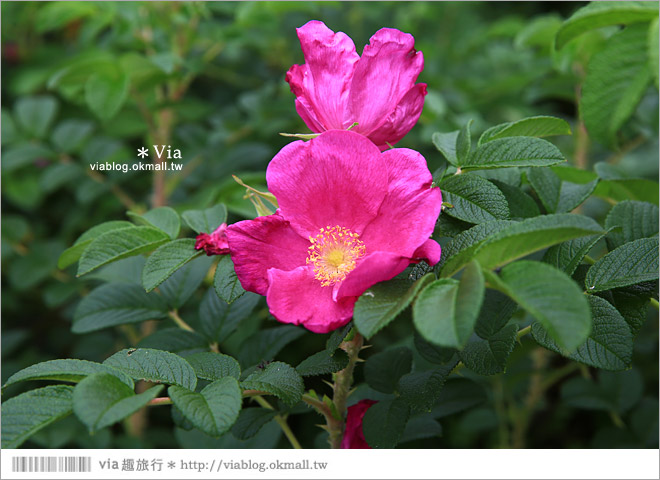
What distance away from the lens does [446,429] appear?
1.63 meters

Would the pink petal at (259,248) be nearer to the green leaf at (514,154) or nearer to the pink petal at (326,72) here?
the pink petal at (326,72)

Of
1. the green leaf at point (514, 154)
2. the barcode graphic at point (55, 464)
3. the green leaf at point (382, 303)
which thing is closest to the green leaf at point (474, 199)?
the green leaf at point (514, 154)

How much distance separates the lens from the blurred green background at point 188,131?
4.52 feet

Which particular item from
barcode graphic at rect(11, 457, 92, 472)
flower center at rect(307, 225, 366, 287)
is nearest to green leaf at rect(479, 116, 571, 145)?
flower center at rect(307, 225, 366, 287)

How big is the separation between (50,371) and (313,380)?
0.33 m

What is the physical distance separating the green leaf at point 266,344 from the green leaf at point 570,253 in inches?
16.4

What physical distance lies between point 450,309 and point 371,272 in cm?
11

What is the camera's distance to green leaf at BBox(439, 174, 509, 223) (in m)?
0.73

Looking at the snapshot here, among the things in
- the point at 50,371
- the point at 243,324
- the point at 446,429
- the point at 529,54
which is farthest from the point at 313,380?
the point at 529,54

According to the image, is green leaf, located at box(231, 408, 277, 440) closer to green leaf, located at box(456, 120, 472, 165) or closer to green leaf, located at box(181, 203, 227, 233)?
green leaf, located at box(181, 203, 227, 233)

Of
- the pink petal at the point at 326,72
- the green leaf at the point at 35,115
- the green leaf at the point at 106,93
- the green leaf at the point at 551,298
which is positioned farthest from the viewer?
the green leaf at the point at 35,115

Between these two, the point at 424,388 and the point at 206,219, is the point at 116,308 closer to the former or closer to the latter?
the point at 206,219

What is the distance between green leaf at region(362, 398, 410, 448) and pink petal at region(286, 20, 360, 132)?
0.40 metres

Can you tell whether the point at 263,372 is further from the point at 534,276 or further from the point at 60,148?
the point at 60,148
